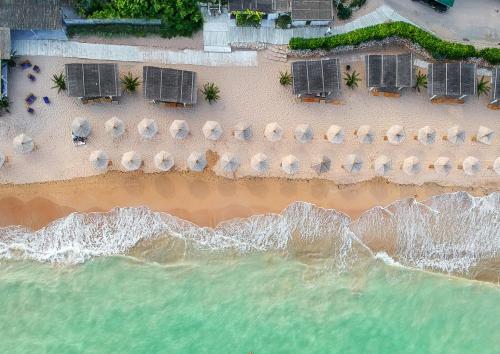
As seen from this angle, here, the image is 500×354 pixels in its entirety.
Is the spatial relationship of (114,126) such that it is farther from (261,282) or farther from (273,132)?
(261,282)

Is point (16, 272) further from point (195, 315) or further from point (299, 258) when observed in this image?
point (299, 258)

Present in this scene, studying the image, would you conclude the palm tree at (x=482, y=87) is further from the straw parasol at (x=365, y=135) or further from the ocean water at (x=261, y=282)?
the straw parasol at (x=365, y=135)

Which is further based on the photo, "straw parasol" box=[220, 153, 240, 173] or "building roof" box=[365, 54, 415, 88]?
"building roof" box=[365, 54, 415, 88]

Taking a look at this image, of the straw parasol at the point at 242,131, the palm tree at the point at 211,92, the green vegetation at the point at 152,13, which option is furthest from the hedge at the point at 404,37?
the green vegetation at the point at 152,13

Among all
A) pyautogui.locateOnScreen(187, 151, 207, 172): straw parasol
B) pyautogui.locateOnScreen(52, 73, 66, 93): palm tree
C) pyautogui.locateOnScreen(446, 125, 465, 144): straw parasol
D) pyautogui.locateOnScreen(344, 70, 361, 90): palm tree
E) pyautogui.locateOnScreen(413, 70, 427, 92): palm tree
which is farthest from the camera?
pyautogui.locateOnScreen(413, 70, 427, 92): palm tree

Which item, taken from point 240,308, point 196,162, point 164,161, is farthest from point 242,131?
point 240,308

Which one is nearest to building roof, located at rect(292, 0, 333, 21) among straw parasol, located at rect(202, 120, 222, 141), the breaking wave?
straw parasol, located at rect(202, 120, 222, 141)

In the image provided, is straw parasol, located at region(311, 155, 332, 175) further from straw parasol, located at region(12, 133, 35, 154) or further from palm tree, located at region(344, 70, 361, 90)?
straw parasol, located at region(12, 133, 35, 154)

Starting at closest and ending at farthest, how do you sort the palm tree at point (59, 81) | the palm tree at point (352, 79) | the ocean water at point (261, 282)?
the ocean water at point (261, 282) < the palm tree at point (59, 81) < the palm tree at point (352, 79)
